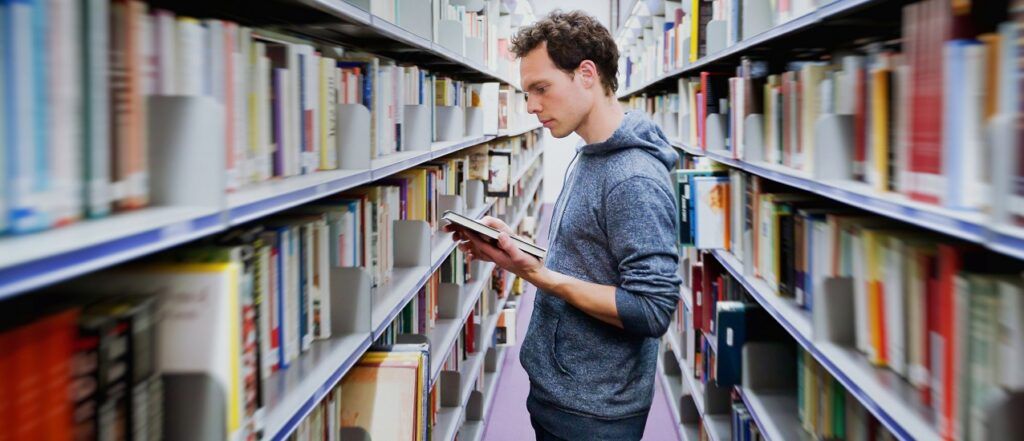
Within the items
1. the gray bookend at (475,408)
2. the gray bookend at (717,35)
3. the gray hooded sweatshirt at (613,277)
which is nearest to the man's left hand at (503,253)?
the gray hooded sweatshirt at (613,277)

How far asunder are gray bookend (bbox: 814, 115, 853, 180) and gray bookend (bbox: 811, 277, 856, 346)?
240 millimetres

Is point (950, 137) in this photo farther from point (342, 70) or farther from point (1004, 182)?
point (342, 70)

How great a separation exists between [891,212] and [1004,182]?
0.34m

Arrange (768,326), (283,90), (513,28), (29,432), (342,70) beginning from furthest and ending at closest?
(513,28) → (768,326) → (342,70) → (283,90) → (29,432)

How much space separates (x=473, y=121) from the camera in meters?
3.86

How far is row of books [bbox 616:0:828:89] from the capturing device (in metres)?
2.32

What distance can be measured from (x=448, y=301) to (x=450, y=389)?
1.20 ft

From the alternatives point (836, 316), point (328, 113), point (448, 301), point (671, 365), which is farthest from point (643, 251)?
point (671, 365)

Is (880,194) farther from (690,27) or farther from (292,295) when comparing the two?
(690,27)

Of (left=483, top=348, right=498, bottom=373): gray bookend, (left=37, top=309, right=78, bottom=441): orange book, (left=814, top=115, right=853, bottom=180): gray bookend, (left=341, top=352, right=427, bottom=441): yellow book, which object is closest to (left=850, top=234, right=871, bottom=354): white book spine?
(left=814, top=115, right=853, bottom=180): gray bookend

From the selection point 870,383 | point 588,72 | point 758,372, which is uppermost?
point 588,72

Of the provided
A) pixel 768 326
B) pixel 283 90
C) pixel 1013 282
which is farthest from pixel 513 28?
pixel 1013 282

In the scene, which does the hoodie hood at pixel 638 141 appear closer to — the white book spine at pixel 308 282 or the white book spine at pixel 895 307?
the white book spine at pixel 895 307

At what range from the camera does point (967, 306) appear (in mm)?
A: 1159
